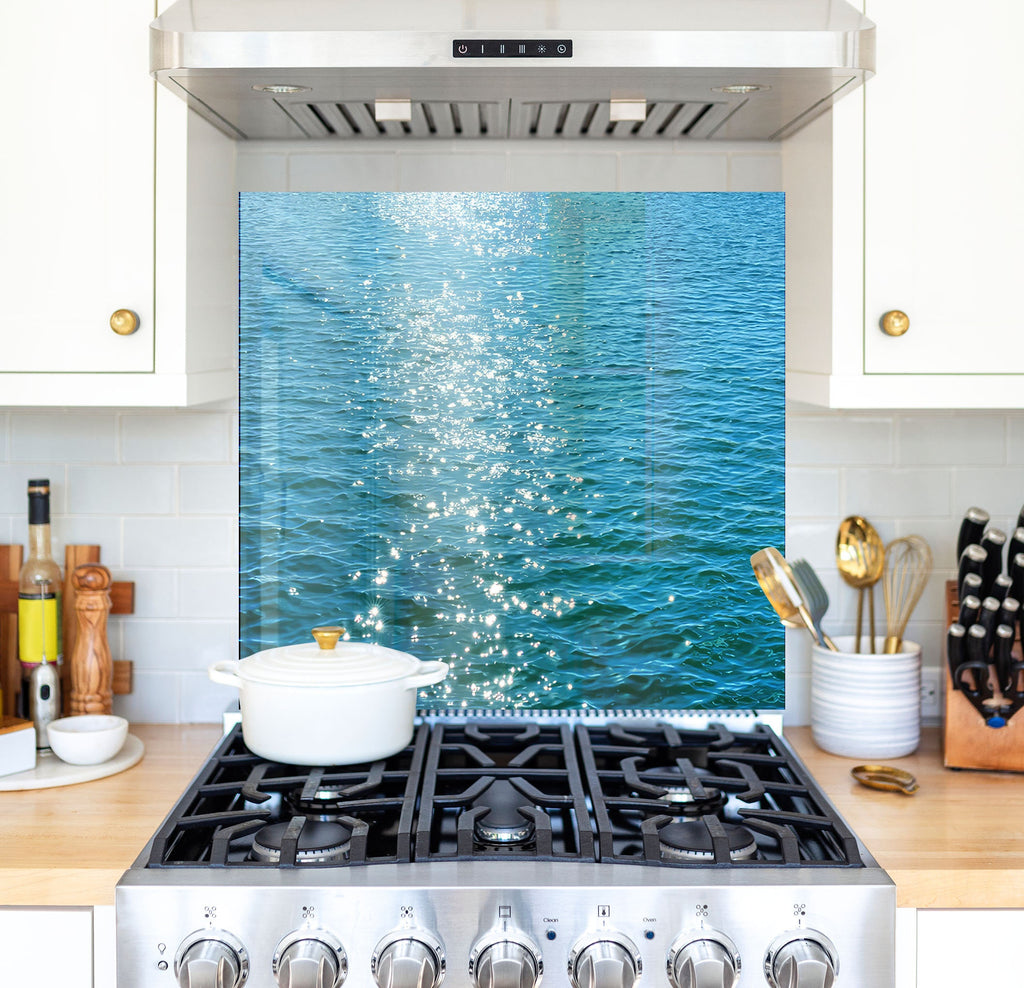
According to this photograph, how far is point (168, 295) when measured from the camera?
1829 millimetres

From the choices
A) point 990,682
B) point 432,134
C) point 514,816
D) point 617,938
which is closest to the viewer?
point 617,938

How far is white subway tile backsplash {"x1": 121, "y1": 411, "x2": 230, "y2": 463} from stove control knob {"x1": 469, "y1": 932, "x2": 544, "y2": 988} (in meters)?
1.13

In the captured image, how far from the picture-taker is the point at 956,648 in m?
1.99

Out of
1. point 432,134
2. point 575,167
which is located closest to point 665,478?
point 575,167

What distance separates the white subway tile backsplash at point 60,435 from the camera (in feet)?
7.39

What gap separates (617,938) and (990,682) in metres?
0.87

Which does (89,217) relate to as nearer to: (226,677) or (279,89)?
(279,89)

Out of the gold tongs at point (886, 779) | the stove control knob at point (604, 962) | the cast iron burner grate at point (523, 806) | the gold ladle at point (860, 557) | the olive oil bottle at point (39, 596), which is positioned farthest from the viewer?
the gold ladle at point (860, 557)

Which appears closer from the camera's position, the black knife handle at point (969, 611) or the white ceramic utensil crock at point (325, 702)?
the white ceramic utensil crock at point (325, 702)

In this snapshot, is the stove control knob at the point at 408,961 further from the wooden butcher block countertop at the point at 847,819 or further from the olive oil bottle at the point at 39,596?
the olive oil bottle at the point at 39,596

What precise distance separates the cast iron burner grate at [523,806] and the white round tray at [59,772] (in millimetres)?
161

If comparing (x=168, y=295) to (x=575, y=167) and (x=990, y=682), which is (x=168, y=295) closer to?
(x=575, y=167)

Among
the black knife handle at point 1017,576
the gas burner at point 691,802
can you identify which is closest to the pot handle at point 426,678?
the gas burner at point 691,802

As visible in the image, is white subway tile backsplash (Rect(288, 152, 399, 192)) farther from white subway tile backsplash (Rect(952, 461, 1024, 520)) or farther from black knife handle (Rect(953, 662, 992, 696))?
black knife handle (Rect(953, 662, 992, 696))
